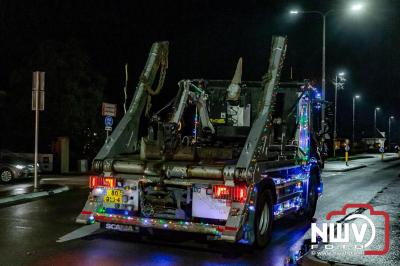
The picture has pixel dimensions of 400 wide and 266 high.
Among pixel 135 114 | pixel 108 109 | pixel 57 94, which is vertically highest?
pixel 57 94

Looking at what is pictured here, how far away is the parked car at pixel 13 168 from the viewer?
2055 centimetres

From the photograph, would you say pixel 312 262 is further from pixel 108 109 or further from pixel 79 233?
pixel 108 109

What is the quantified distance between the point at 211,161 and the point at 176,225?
4.02 feet

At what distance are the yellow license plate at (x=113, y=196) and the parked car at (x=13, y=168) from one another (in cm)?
1318

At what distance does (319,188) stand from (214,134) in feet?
9.57

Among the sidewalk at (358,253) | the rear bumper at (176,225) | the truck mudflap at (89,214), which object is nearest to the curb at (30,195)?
the truck mudflap at (89,214)

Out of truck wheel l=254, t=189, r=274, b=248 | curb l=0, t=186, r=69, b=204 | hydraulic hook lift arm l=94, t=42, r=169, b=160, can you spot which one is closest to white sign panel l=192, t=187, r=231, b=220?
truck wheel l=254, t=189, r=274, b=248

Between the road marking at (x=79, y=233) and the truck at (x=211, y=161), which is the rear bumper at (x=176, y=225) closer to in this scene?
the truck at (x=211, y=161)

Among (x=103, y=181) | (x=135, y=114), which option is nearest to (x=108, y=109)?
(x=135, y=114)

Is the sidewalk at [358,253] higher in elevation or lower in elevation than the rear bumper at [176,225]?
lower

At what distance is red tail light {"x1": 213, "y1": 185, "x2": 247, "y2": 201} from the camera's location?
7.77 m

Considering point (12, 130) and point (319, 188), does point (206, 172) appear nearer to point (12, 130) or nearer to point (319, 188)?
point (319, 188)

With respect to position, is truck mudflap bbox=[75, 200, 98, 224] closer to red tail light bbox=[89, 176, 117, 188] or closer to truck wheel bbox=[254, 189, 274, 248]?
red tail light bbox=[89, 176, 117, 188]

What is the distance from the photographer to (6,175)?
20.6 m
